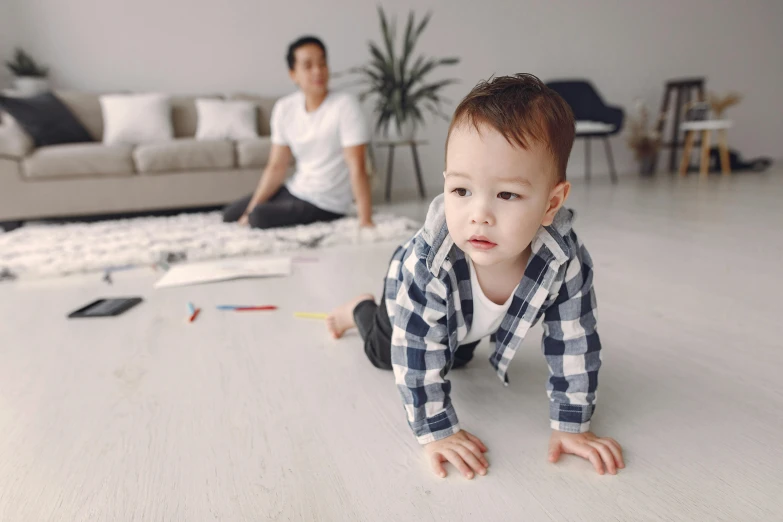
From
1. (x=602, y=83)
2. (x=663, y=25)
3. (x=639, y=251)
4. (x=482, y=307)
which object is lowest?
(x=639, y=251)

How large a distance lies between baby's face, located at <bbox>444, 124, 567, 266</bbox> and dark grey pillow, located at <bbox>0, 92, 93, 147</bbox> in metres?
3.27

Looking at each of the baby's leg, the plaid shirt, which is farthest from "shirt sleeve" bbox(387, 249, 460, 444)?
the baby's leg

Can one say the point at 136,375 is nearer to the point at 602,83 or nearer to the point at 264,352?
the point at 264,352

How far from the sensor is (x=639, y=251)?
169 cm

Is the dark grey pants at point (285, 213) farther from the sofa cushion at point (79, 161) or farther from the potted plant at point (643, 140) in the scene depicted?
the potted plant at point (643, 140)

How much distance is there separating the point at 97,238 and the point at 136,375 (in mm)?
1623

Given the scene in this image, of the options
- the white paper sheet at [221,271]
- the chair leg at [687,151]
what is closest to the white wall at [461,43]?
the chair leg at [687,151]

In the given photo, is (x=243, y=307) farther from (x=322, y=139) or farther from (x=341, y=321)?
(x=322, y=139)

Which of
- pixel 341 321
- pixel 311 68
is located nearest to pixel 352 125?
pixel 311 68

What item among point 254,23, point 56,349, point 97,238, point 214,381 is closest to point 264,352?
point 214,381

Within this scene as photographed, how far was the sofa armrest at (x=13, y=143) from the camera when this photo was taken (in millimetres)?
2732

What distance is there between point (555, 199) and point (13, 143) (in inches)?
126

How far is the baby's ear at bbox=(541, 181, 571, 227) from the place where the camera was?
586 mm

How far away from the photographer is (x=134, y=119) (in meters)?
3.23
